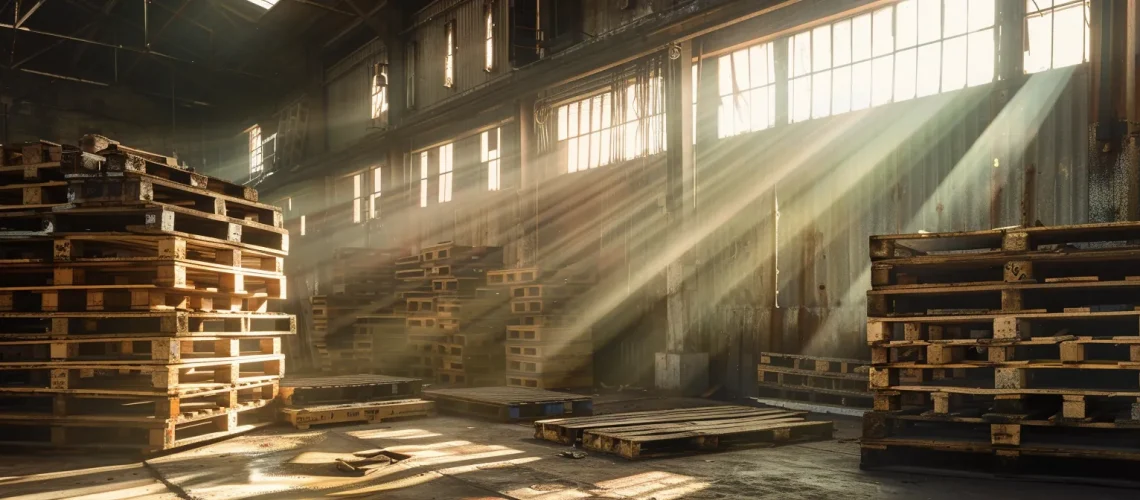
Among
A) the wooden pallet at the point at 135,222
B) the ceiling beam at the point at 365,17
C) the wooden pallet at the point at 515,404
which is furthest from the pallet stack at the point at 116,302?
the ceiling beam at the point at 365,17

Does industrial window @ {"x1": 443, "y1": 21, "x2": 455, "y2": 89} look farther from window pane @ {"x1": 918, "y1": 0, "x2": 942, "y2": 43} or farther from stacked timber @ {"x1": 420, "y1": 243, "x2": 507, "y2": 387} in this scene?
window pane @ {"x1": 918, "y1": 0, "x2": 942, "y2": 43}

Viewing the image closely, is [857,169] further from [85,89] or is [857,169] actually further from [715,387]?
[85,89]

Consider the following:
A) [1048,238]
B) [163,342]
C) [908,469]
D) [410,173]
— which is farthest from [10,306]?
[410,173]

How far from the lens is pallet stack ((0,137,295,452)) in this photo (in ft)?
24.6

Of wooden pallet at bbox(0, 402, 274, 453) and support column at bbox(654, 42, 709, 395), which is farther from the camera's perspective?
support column at bbox(654, 42, 709, 395)

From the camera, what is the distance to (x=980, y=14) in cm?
902

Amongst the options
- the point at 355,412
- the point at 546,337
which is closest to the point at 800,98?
the point at 546,337

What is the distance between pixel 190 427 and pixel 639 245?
Answer: 7.02 meters

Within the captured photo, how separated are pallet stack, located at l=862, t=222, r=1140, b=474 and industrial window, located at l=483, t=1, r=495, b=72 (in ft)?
37.8

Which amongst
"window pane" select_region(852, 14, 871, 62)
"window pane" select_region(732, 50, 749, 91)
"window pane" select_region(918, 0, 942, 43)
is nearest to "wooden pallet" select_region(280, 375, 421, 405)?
"window pane" select_region(732, 50, 749, 91)

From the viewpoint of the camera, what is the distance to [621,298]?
13.5m

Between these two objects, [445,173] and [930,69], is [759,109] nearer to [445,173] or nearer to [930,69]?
[930,69]

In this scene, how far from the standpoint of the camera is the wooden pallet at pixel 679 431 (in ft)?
23.9

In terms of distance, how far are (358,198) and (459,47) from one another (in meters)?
6.49
